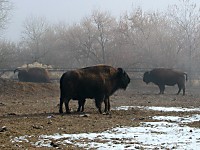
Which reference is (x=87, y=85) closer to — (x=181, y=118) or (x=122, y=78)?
(x=122, y=78)

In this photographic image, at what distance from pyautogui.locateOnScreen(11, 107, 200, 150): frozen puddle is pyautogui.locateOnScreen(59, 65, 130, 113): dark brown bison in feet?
15.9

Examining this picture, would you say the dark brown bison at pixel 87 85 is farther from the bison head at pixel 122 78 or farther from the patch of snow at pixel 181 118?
the patch of snow at pixel 181 118

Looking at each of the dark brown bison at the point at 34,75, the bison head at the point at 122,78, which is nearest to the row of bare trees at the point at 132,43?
the dark brown bison at the point at 34,75

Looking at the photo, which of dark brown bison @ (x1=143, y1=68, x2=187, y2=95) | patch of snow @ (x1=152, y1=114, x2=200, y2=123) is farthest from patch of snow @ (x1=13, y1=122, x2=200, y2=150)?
dark brown bison @ (x1=143, y1=68, x2=187, y2=95)

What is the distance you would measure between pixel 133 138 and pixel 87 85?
22.5 feet

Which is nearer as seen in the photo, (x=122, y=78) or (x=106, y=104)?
(x=106, y=104)

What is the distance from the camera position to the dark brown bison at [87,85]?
1752 cm

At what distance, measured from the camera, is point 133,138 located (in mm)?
11164

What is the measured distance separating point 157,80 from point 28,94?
10.3m

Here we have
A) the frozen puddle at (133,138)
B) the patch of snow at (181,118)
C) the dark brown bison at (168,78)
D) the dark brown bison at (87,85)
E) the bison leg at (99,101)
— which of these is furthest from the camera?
the dark brown bison at (168,78)

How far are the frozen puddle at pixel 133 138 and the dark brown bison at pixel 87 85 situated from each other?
4.84m

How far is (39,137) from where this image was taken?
36.2ft

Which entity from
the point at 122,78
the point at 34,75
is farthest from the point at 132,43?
the point at 122,78

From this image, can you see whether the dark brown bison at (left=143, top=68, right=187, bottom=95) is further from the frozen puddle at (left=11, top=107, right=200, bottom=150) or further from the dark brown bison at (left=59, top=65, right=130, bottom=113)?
the frozen puddle at (left=11, top=107, right=200, bottom=150)
